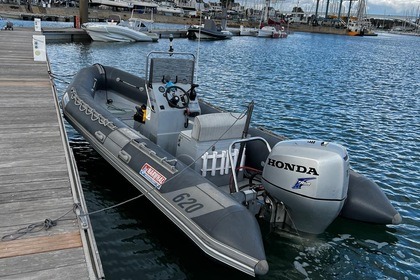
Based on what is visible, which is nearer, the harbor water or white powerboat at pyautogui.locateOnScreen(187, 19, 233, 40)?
the harbor water

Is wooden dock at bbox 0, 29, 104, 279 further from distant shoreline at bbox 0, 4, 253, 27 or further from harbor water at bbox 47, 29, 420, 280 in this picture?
distant shoreline at bbox 0, 4, 253, 27

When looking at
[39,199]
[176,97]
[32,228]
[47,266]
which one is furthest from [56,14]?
[47,266]

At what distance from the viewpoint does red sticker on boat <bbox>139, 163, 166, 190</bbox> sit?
5801mm

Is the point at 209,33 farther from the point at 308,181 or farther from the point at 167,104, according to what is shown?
the point at 308,181

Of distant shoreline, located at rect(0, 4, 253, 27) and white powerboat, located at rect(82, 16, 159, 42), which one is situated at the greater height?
distant shoreline, located at rect(0, 4, 253, 27)

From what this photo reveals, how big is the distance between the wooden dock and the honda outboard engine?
8.90ft

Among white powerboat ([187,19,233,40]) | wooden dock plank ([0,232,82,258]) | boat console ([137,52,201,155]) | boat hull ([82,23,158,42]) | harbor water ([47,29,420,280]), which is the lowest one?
harbor water ([47,29,420,280])

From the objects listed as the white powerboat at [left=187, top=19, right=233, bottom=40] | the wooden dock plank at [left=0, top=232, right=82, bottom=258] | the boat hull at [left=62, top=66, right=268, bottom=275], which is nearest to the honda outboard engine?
the boat hull at [left=62, top=66, right=268, bottom=275]

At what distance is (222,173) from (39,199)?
288 centimetres

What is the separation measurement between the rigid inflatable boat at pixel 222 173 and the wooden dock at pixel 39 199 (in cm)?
94

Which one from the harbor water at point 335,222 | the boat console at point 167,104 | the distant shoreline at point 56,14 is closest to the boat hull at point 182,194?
the boat console at point 167,104

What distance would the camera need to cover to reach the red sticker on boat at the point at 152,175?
228 inches

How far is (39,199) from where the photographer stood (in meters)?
4.89

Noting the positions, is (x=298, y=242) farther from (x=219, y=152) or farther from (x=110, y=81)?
(x=110, y=81)
